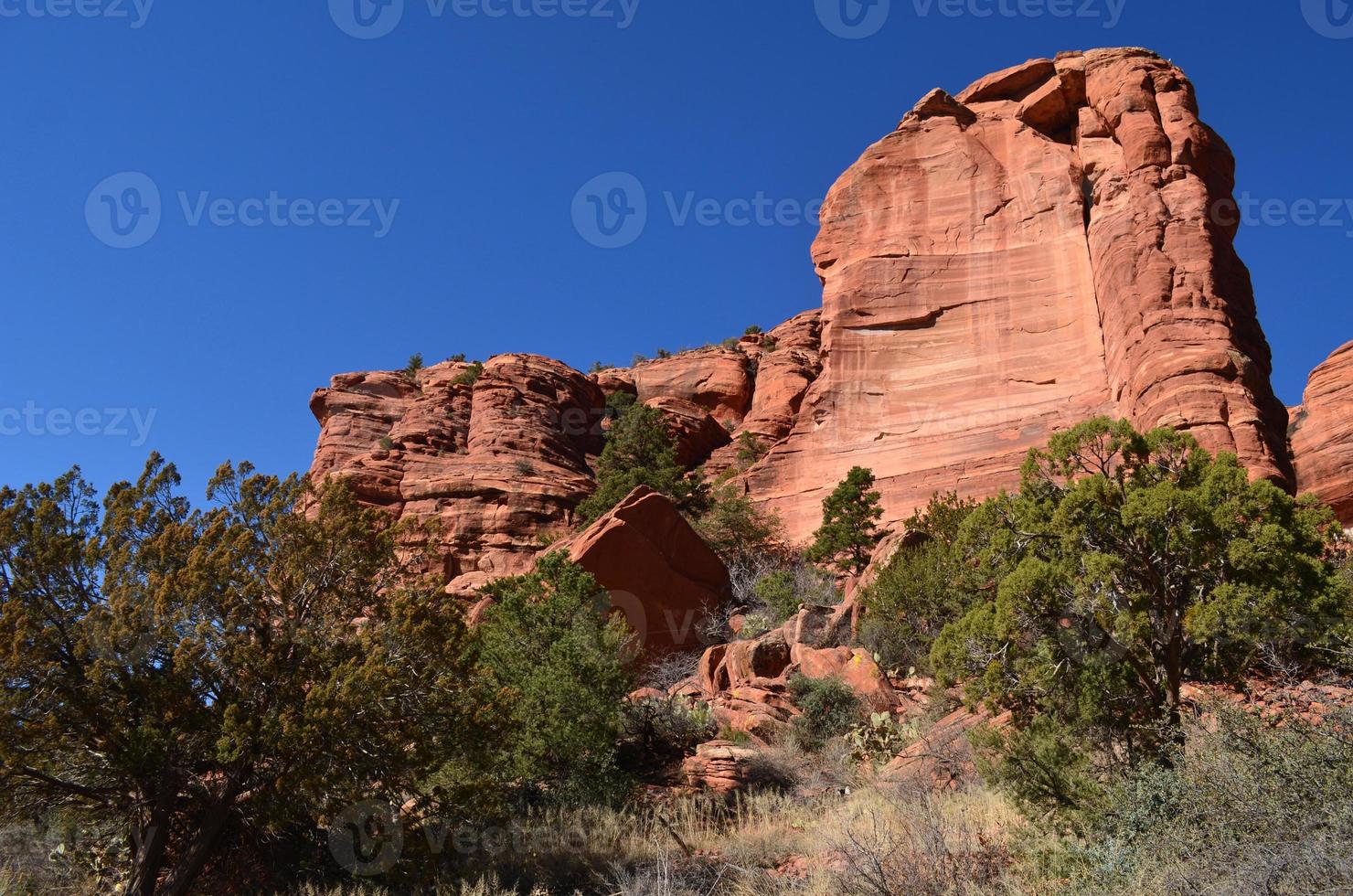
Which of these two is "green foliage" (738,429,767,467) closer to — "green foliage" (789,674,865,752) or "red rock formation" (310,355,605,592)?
"red rock formation" (310,355,605,592)

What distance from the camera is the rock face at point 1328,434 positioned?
28.9m

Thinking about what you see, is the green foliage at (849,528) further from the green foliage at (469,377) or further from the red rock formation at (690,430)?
the green foliage at (469,377)

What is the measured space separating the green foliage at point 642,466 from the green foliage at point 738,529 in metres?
1.47

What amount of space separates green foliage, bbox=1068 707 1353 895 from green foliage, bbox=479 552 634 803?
6112mm

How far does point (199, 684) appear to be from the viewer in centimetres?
909

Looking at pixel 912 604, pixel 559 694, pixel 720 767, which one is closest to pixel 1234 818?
pixel 720 767

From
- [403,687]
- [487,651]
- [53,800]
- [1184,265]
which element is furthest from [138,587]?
[1184,265]

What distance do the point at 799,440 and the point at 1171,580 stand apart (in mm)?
29874

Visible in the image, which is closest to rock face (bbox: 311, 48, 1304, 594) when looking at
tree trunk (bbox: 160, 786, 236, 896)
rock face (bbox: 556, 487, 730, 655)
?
rock face (bbox: 556, 487, 730, 655)

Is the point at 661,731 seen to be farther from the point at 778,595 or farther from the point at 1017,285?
the point at 1017,285

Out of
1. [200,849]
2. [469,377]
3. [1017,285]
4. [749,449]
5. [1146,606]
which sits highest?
[469,377]

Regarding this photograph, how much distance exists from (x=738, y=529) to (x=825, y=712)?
19347 mm

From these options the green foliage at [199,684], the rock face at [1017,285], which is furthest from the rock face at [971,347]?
the green foliage at [199,684]

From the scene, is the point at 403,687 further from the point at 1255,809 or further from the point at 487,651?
the point at 1255,809
